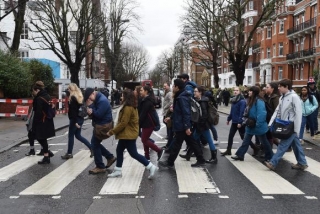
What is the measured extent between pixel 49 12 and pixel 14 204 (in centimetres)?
2659

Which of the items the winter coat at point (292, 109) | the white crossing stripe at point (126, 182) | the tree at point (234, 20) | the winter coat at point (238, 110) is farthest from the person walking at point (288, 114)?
the tree at point (234, 20)

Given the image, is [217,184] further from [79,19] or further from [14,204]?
[79,19]

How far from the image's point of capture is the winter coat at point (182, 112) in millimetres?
7133

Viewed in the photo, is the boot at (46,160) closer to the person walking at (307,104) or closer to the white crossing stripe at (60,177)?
the white crossing stripe at (60,177)

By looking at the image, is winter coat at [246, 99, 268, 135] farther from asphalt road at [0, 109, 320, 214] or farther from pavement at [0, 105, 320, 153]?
pavement at [0, 105, 320, 153]

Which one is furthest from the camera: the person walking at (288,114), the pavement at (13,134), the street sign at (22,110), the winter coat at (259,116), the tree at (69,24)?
the tree at (69,24)

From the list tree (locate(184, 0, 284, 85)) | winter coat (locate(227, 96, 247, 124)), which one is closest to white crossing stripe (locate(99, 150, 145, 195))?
winter coat (locate(227, 96, 247, 124))

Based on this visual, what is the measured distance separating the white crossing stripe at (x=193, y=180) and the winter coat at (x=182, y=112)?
0.86 m

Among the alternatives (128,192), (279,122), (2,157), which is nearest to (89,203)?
(128,192)

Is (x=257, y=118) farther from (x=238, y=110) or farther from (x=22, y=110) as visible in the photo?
(x=22, y=110)

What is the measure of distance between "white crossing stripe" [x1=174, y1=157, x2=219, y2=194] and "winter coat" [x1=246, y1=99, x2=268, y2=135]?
1.46m

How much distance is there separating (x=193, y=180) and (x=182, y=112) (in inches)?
55.0

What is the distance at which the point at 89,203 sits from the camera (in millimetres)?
5254

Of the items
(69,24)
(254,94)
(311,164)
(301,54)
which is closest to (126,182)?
(254,94)
